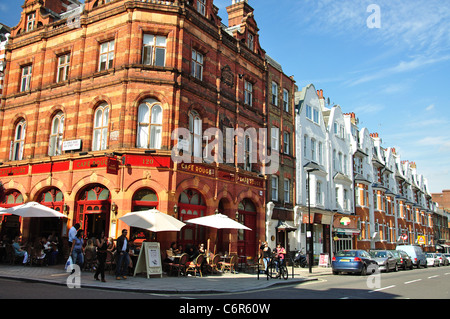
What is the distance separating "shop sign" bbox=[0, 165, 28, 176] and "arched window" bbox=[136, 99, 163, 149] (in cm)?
799

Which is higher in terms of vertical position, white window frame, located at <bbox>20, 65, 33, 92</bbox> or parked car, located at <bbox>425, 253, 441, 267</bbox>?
white window frame, located at <bbox>20, 65, 33, 92</bbox>

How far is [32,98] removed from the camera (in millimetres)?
23484

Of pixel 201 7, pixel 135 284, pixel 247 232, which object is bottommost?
pixel 135 284

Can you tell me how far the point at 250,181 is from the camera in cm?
2516

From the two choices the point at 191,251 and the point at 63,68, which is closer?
the point at 191,251

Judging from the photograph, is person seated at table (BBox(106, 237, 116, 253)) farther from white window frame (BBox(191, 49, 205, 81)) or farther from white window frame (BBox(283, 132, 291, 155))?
white window frame (BBox(283, 132, 291, 155))

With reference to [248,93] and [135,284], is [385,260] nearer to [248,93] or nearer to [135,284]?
[248,93]

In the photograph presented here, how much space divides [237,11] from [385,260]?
20263 mm

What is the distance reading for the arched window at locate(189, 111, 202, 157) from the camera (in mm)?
21109

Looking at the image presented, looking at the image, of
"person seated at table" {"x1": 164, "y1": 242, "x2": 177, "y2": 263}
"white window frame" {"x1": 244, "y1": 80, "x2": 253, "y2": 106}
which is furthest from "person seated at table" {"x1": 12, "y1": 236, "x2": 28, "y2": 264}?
"white window frame" {"x1": 244, "y1": 80, "x2": 253, "y2": 106}

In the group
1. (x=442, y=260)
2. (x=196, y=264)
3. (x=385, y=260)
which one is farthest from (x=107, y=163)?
(x=442, y=260)

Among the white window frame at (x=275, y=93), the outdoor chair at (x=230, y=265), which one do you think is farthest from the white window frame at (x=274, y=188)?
the outdoor chair at (x=230, y=265)

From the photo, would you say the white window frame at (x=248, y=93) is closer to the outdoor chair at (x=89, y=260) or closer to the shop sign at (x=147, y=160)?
the shop sign at (x=147, y=160)

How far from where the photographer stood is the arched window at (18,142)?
23672 mm
